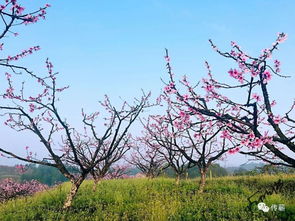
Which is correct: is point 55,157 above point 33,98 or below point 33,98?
below

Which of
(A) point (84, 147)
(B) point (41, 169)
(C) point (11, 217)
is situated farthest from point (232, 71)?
(B) point (41, 169)

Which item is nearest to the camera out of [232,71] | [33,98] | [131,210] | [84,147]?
[232,71]

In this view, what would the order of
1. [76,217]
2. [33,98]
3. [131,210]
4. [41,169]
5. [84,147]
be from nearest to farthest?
[76,217] < [131,210] < [33,98] < [84,147] < [41,169]

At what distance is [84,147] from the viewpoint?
19.6 m

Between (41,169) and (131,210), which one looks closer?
(131,210)

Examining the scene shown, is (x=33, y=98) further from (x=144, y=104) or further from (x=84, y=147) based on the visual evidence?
(x=84, y=147)

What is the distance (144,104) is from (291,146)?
6.64 m

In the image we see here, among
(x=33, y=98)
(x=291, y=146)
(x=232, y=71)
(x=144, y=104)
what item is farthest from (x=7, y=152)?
(x=291, y=146)

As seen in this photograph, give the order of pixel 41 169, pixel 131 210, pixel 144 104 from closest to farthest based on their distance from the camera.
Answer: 1. pixel 131 210
2. pixel 144 104
3. pixel 41 169

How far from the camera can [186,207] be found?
27.6ft

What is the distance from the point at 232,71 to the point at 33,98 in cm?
666

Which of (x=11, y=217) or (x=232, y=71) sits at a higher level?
(x=232, y=71)

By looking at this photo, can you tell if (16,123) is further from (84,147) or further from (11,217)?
(84,147)

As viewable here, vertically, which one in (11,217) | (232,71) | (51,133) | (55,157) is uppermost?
(232,71)
